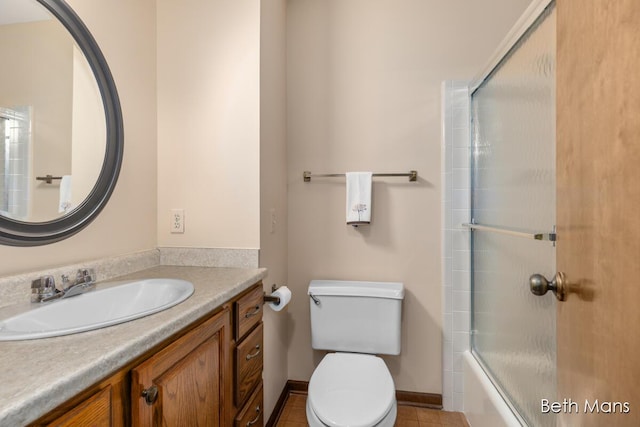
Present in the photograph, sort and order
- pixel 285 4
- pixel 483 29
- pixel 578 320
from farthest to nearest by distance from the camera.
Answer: pixel 285 4 → pixel 483 29 → pixel 578 320

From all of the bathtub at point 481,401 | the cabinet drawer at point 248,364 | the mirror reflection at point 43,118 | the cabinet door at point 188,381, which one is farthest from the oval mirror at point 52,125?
the bathtub at point 481,401

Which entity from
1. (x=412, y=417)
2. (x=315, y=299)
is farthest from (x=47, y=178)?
(x=412, y=417)

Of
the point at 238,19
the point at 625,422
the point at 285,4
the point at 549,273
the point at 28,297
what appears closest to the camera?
→ the point at 625,422

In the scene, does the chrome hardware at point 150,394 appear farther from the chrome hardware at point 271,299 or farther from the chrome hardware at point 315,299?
the chrome hardware at point 315,299

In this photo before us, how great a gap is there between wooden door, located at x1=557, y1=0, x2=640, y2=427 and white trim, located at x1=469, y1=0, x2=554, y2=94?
375mm

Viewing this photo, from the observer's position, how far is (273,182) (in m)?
1.59

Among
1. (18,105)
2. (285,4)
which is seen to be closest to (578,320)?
(18,105)

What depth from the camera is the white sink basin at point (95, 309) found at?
2.15 ft

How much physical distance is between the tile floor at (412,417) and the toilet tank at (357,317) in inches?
15.7

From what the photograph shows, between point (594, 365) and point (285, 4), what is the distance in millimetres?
2139

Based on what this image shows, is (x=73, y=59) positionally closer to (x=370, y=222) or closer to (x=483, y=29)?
(x=370, y=222)

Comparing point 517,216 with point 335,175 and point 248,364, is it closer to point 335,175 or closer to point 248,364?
point 335,175

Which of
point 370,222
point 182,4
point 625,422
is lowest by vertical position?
point 625,422

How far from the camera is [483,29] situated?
170 centimetres
